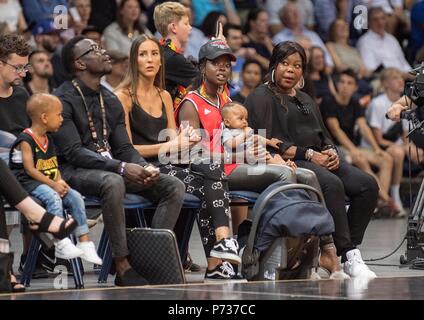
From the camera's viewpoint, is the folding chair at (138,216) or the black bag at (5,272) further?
the folding chair at (138,216)

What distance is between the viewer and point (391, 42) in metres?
14.8

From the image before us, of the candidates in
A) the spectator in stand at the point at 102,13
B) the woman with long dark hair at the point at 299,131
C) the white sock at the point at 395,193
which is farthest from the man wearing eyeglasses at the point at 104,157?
the white sock at the point at 395,193

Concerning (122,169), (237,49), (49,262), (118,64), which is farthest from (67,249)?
(237,49)

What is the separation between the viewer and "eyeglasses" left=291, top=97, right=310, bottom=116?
348 inches

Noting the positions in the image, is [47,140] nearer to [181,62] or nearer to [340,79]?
[181,62]

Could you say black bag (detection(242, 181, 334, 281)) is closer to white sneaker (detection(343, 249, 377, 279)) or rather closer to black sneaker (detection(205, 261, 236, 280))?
black sneaker (detection(205, 261, 236, 280))

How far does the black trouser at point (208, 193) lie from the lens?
26.5ft

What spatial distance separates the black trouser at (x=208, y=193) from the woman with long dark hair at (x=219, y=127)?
251 millimetres

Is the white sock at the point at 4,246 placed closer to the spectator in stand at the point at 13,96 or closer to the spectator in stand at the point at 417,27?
the spectator in stand at the point at 13,96

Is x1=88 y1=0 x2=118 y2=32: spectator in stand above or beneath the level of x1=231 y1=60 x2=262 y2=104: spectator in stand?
above

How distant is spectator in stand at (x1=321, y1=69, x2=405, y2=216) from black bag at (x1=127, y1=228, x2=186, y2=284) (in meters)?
5.66

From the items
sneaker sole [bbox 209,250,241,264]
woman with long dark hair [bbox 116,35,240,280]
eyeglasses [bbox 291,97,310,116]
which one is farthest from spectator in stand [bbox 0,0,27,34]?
sneaker sole [bbox 209,250,241,264]

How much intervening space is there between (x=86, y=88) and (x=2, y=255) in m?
1.50

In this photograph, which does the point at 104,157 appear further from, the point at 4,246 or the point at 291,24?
the point at 291,24
